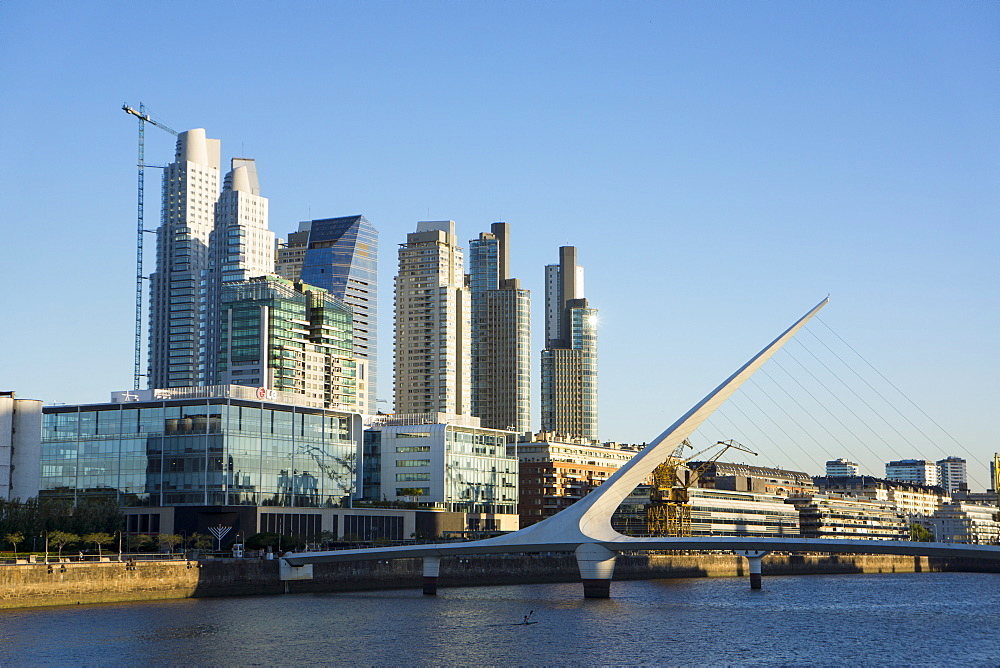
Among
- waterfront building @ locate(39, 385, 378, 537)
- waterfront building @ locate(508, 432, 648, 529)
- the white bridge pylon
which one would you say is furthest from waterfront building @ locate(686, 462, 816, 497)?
the white bridge pylon

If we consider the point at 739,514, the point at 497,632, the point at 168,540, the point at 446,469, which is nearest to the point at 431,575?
the point at 168,540

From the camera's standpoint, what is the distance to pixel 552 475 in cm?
15675

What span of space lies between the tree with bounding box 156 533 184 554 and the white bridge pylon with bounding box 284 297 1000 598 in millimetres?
10962

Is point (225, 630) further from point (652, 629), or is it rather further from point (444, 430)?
point (444, 430)

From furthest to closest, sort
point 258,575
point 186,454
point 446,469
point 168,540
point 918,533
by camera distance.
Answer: point 918,533, point 446,469, point 186,454, point 168,540, point 258,575

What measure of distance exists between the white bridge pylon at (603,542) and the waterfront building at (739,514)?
80.2 metres

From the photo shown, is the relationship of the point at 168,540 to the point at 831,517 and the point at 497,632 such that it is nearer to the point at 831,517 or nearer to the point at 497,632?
the point at 497,632

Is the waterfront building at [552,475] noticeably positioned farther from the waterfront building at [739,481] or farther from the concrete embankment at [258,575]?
the concrete embankment at [258,575]

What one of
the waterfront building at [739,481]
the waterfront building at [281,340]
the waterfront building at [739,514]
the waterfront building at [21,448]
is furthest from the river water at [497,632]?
the waterfront building at [281,340]

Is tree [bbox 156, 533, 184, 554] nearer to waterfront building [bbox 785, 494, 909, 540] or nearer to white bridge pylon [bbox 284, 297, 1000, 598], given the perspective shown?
white bridge pylon [bbox 284, 297, 1000, 598]

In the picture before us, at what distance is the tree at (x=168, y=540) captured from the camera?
75438 millimetres

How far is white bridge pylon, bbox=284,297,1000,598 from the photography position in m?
62.1

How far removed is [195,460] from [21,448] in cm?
1091

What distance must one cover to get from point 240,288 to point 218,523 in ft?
364
